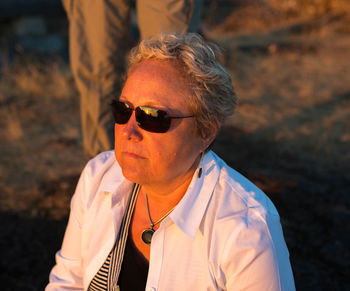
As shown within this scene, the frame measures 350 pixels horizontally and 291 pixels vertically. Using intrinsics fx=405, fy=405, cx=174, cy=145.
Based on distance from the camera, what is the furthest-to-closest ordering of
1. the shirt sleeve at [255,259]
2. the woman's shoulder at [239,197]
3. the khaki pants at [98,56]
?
the khaki pants at [98,56] < the woman's shoulder at [239,197] < the shirt sleeve at [255,259]

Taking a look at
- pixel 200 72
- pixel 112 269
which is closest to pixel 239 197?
pixel 200 72

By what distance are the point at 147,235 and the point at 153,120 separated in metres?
0.51

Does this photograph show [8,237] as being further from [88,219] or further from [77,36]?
[77,36]

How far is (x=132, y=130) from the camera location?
5.26 ft

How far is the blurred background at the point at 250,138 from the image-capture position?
2.68 meters

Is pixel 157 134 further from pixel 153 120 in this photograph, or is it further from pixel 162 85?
pixel 162 85

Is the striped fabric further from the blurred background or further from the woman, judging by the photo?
the blurred background

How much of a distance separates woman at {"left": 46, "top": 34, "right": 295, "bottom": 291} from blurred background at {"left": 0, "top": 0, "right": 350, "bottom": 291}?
0.41 meters

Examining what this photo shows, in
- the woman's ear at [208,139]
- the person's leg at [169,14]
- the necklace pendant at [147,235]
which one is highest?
the person's leg at [169,14]

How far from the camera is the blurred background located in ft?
8.80

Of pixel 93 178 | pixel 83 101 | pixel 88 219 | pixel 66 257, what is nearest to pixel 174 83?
pixel 93 178

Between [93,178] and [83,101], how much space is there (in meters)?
1.48

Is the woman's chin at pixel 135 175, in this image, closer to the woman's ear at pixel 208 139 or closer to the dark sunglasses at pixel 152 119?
the dark sunglasses at pixel 152 119

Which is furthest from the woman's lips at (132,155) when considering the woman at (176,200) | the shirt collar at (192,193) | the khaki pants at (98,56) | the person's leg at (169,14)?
the khaki pants at (98,56)
